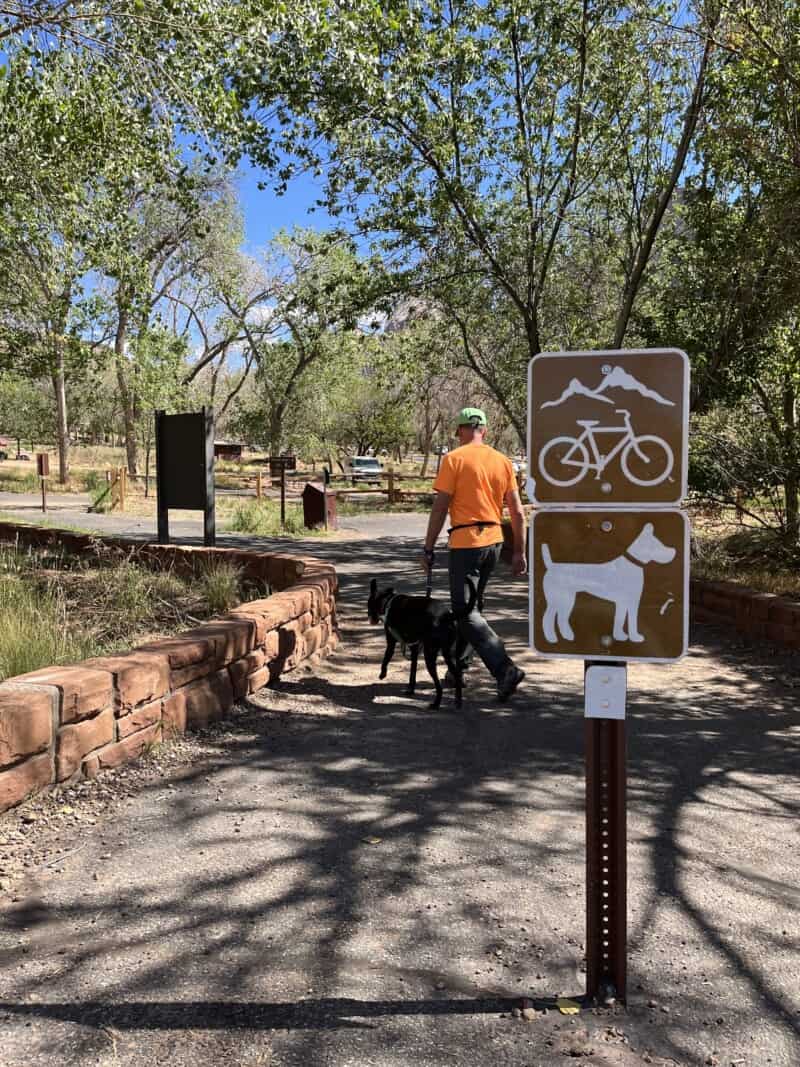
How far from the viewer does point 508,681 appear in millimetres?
6000

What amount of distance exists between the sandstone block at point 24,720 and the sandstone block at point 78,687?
72 millimetres

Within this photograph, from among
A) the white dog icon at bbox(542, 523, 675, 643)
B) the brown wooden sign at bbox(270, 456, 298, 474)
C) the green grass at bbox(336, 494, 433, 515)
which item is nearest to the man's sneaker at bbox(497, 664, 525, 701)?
the white dog icon at bbox(542, 523, 675, 643)

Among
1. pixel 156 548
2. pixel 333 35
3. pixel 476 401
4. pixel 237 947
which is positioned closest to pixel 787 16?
pixel 333 35

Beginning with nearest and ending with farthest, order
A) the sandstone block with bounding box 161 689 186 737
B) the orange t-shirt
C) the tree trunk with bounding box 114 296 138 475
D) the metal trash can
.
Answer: the sandstone block with bounding box 161 689 186 737, the orange t-shirt, the metal trash can, the tree trunk with bounding box 114 296 138 475

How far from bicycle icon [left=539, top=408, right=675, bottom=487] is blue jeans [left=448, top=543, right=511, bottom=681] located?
327 centimetres

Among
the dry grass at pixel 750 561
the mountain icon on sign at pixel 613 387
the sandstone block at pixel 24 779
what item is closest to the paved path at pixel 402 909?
the sandstone block at pixel 24 779

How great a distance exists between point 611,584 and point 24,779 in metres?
2.61

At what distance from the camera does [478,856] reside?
3588mm

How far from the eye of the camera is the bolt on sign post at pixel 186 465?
10234 millimetres

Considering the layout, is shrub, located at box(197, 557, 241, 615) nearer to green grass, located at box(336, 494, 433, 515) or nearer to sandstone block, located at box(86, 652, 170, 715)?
sandstone block, located at box(86, 652, 170, 715)

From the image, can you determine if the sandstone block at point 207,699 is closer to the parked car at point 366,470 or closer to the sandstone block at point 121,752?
the sandstone block at point 121,752

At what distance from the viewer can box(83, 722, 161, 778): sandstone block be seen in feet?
13.6

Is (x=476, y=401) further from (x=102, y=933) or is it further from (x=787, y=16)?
(x=102, y=933)

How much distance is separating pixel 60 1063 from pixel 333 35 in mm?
9018
